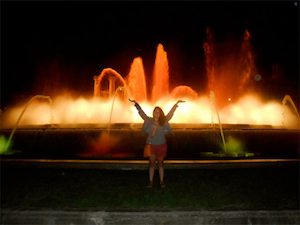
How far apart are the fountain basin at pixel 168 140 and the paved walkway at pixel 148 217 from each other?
536cm

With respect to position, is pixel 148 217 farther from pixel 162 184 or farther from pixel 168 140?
pixel 168 140

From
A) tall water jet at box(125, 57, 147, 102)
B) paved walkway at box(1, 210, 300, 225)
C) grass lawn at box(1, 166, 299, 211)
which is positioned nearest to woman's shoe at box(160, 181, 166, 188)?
grass lawn at box(1, 166, 299, 211)

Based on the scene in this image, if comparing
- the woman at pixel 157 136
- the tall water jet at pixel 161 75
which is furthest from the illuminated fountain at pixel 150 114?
the woman at pixel 157 136

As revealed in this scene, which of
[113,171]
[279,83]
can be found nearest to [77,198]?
[113,171]

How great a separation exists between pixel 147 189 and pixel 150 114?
45.6 feet

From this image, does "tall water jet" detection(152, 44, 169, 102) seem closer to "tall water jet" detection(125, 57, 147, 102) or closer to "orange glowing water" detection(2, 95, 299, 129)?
"orange glowing water" detection(2, 95, 299, 129)

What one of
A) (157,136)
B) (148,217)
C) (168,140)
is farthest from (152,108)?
(148,217)

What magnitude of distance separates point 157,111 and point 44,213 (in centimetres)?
296

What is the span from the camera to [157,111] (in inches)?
212

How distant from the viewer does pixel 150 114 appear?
745 inches

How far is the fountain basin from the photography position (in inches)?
388

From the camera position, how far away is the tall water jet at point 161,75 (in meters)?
21.4

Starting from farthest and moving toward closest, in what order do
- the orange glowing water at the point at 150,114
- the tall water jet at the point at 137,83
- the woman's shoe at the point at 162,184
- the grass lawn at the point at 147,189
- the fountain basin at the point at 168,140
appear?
the tall water jet at the point at 137,83, the orange glowing water at the point at 150,114, the fountain basin at the point at 168,140, the woman's shoe at the point at 162,184, the grass lawn at the point at 147,189

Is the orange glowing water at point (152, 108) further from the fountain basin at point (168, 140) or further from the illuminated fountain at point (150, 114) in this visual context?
the fountain basin at point (168, 140)
